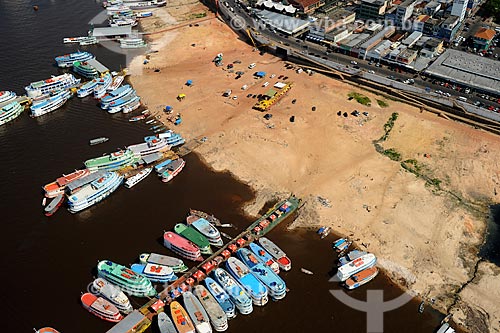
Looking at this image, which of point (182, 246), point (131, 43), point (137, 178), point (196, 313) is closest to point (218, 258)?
point (182, 246)

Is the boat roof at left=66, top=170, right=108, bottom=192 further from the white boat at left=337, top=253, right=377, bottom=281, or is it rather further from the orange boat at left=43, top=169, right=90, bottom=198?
the white boat at left=337, top=253, right=377, bottom=281

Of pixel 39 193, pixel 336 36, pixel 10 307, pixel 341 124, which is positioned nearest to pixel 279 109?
pixel 341 124

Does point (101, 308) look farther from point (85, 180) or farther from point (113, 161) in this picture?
point (113, 161)

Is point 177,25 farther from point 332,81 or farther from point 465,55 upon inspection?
point 465,55

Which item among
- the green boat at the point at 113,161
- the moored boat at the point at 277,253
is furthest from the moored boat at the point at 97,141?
the moored boat at the point at 277,253

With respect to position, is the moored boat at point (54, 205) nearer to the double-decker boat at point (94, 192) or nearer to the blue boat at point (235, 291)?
the double-decker boat at point (94, 192)

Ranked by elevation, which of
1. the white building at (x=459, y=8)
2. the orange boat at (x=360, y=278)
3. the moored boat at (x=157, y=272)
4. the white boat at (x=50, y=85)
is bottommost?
the orange boat at (x=360, y=278)
